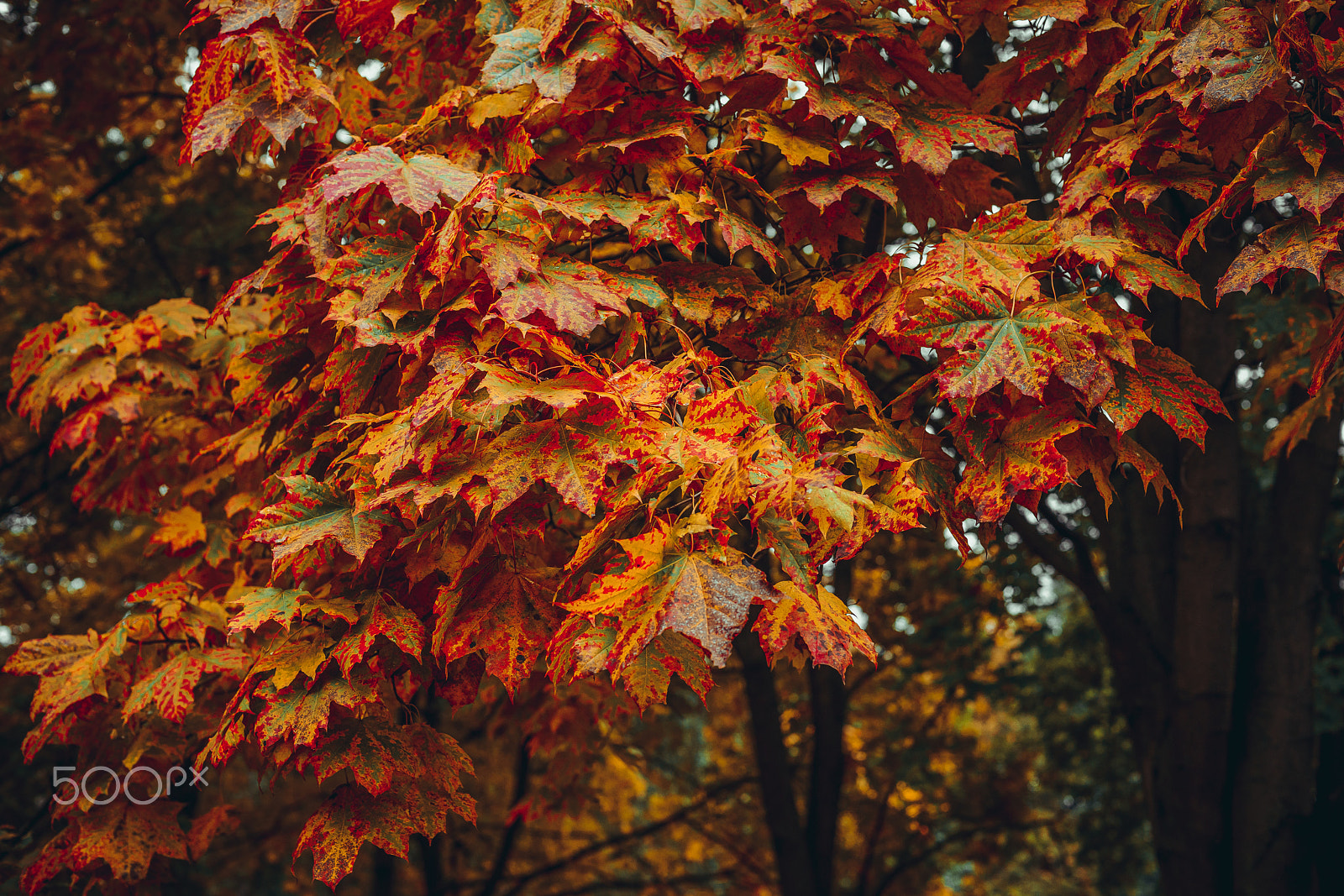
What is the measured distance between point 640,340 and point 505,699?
297cm

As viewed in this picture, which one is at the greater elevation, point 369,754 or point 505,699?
point 505,699

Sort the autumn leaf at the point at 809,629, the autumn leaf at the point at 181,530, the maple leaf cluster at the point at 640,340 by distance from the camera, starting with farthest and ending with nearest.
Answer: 1. the autumn leaf at the point at 181,530
2. the maple leaf cluster at the point at 640,340
3. the autumn leaf at the point at 809,629

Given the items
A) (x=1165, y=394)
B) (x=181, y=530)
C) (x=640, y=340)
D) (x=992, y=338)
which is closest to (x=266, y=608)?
(x=640, y=340)

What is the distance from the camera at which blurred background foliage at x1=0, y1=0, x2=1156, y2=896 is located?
6.19 meters

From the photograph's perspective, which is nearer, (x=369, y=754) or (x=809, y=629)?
(x=809, y=629)

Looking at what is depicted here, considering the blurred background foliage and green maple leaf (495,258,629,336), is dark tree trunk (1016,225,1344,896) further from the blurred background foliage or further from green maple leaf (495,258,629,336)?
green maple leaf (495,258,629,336)

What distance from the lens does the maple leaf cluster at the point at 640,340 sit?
79.4 inches

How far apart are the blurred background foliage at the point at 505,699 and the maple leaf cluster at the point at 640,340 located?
2638mm

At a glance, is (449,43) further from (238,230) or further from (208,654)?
(238,230)

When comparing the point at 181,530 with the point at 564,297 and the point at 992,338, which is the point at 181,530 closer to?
the point at 564,297

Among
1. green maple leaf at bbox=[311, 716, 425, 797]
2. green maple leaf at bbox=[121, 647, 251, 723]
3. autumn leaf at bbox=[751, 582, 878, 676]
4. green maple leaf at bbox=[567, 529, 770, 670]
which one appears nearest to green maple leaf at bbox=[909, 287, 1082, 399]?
autumn leaf at bbox=[751, 582, 878, 676]

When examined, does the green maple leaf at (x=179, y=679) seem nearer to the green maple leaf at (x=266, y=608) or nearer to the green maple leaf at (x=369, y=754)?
the green maple leaf at (x=266, y=608)

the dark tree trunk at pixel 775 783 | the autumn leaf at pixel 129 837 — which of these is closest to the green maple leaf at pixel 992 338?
the autumn leaf at pixel 129 837

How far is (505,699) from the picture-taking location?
16.2 feet
